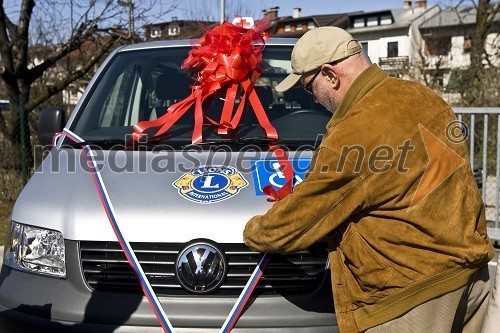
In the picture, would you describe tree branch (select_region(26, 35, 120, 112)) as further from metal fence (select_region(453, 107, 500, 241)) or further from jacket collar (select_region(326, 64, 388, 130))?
jacket collar (select_region(326, 64, 388, 130))

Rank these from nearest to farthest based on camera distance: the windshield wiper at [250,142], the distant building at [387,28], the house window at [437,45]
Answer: the windshield wiper at [250,142]
the house window at [437,45]
the distant building at [387,28]

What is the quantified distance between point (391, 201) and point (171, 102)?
2463mm

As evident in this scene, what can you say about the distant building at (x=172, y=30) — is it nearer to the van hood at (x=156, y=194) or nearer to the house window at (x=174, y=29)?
the house window at (x=174, y=29)

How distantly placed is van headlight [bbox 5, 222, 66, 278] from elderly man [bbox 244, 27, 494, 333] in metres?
1.11

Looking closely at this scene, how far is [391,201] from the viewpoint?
2.19 meters

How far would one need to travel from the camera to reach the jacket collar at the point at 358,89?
2.28 meters

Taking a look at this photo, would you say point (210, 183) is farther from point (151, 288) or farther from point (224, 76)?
point (224, 76)

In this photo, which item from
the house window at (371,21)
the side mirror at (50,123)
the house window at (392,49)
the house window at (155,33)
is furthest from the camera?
the house window at (371,21)

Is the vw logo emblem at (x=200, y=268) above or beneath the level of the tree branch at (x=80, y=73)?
beneath

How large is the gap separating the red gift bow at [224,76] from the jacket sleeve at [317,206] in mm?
1243

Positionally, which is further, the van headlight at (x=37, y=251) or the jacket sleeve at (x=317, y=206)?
the van headlight at (x=37, y=251)

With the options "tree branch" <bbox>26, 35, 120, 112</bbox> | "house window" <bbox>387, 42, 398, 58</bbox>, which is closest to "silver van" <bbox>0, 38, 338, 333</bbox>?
"tree branch" <bbox>26, 35, 120, 112</bbox>

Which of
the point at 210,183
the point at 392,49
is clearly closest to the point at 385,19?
the point at 392,49

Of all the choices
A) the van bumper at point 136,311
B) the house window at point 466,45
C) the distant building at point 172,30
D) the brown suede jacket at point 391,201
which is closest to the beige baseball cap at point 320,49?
the brown suede jacket at point 391,201
